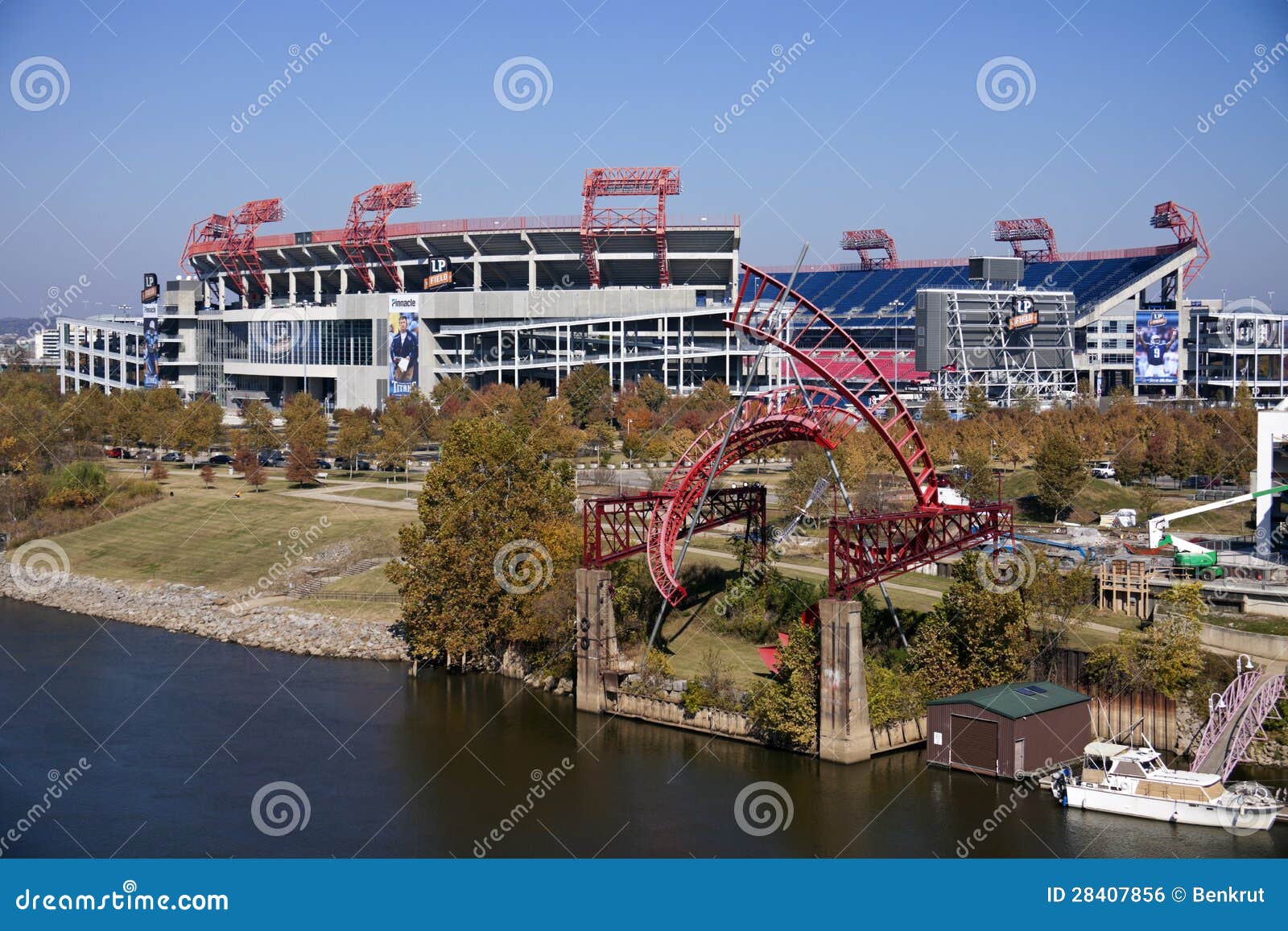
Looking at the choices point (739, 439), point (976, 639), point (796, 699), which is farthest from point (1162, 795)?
point (739, 439)

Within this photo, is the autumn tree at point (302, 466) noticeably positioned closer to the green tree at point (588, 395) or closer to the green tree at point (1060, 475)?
the green tree at point (588, 395)

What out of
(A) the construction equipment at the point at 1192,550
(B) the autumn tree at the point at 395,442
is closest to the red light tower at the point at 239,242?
(B) the autumn tree at the point at 395,442

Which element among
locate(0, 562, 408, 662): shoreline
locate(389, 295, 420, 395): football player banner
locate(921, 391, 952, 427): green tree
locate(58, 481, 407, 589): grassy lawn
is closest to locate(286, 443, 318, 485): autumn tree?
locate(58, 481, 407, 589): grassy lawn

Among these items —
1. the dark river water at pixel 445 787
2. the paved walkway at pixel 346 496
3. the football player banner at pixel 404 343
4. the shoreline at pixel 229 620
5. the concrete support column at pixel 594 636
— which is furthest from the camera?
the football player banner at pixel 404 343

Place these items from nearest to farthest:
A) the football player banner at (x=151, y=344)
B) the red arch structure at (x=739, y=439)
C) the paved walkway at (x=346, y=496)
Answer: the red arch structure at (x=739, y=439), the paved walkway at (x=346, y=496), the football player banner at (x=151, y=344)

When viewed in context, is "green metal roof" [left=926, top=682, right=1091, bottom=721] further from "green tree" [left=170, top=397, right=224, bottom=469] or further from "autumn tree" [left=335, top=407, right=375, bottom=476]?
"green tree" [left=170, top=397, right=224, bottom=469]

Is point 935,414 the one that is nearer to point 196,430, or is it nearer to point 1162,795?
point 196,430

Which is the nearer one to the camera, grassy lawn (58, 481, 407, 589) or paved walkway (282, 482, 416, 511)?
grassy lawn (58, 481, 407, 589)
